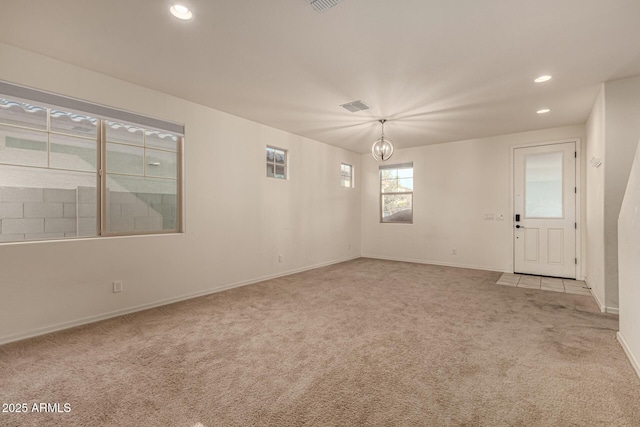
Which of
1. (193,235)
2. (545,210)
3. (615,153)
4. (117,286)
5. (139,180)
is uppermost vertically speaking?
(615,153)

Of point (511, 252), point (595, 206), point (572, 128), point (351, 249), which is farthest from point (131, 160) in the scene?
point (572, 128)

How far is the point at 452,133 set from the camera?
5.43 meters

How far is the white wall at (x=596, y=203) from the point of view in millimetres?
3373

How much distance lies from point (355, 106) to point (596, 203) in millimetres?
3345

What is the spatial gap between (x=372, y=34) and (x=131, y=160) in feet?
9.72

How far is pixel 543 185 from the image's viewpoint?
517 cm

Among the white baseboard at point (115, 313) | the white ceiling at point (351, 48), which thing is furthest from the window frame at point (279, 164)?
the white baseboard at point (115, 313)

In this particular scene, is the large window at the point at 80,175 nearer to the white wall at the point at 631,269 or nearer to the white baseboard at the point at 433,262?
the white wall at the point at 631,269

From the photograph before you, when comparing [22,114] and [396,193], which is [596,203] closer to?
[396,193]

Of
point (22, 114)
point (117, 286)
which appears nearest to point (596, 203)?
point (117, 286)

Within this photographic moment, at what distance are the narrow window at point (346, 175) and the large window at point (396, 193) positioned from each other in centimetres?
76

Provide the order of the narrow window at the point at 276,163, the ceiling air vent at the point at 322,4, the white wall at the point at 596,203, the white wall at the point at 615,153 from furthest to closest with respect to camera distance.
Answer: the narrow window at the point at 276,163 < the white wall at the point at 596,203 < the white wall at the point at 615,153 < the ceiling air vent at the point at 322,4

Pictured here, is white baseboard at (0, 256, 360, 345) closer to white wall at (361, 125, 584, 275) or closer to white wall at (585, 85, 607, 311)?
white wall at (361, 125, 584, 275)

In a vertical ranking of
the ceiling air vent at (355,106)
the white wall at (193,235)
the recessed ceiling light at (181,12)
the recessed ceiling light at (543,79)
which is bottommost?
the white wall at (193,235)
